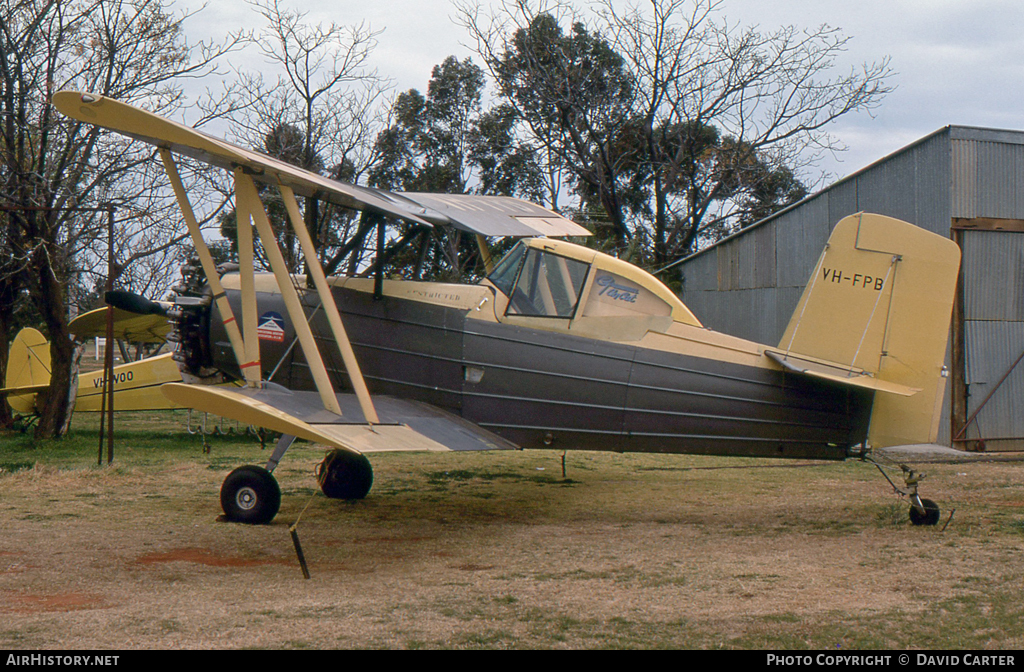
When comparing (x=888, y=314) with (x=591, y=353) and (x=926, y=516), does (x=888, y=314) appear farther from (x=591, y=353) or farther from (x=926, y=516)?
(x=591, y=353)

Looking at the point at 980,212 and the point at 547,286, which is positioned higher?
the point at 980,212

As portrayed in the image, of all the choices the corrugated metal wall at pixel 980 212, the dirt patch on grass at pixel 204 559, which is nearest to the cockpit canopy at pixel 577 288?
the dirt patch on grass at pixel 204 559

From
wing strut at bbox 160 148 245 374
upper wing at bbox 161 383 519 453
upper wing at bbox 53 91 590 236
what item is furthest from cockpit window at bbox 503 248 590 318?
wing strut at bbox 160 148 245 374

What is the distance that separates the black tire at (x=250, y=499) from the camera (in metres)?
6.78

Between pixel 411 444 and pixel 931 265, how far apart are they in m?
4.48

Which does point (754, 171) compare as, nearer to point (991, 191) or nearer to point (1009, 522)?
point (991, 191)

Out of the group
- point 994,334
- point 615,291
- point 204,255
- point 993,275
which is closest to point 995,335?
point 994,334

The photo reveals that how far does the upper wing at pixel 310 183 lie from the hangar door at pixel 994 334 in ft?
29.3

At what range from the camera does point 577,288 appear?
7.07 meters

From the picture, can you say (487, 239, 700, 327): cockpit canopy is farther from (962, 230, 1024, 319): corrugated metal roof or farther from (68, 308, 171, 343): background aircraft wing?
(962, 230, 1024, 319): corrugated metal roof

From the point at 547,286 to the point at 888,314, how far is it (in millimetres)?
2866

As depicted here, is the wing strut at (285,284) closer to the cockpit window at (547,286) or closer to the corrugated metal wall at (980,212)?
the cockpit window at (547,286)

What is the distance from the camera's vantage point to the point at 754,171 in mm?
25469
